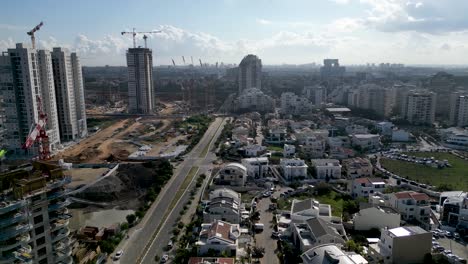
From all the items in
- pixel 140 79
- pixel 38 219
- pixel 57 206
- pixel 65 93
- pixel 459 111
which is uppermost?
pixel 140 79

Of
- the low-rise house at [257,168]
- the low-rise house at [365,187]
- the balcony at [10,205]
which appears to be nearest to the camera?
the balcony at [10,205]

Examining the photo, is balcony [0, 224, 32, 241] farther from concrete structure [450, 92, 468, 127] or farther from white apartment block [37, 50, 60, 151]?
concrete structure [450, 92, 468, 127]

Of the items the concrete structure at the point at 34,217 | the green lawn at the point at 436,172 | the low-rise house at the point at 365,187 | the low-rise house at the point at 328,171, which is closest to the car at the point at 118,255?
the concrete structure at the point at 34,217

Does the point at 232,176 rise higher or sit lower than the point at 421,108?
lower

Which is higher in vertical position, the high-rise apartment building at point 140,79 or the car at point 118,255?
the high-rise apartment building at point 140,79

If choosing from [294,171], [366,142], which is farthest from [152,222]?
[366,142]

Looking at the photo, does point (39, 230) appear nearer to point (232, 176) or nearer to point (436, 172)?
point (232, 176)

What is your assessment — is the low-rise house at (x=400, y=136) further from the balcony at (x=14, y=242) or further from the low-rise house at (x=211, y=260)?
the balcony at (x=14, y=242)
